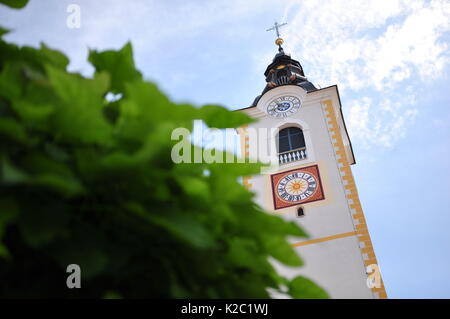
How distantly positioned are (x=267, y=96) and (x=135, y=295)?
12579mm

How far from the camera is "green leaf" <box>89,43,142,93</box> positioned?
0.83m

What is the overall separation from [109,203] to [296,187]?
9.75 metres

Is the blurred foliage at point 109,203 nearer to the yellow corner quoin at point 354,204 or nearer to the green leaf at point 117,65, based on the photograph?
the green leaf at point 117,65

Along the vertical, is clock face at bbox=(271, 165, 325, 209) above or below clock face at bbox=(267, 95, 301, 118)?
below

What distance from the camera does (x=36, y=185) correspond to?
567mm

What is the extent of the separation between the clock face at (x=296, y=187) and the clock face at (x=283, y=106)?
2517 mm

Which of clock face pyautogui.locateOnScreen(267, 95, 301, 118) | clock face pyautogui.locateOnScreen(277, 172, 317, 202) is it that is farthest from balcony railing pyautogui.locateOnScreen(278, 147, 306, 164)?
clock face pyautogui.locateOnScreen(267, 95, 301, 118)

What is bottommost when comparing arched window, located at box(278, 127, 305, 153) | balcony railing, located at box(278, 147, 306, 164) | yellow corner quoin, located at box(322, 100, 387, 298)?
yellow corner quoin, located at box(322, 100, 387, 298)

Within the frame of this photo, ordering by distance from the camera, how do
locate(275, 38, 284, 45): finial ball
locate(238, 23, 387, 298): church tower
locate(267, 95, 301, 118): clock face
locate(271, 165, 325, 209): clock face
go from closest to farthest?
1. locate(238, 23, 387, 298): church tower
2. locate(271, 165, 325, 209): clock face
3. locate(267, 95, 301, 118): clock face
4. locate(275, 38, 284, 45): finial ball

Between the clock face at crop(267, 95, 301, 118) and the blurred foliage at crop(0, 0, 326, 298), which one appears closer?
the blurred foliage at crop(0, 0, 326, 298)

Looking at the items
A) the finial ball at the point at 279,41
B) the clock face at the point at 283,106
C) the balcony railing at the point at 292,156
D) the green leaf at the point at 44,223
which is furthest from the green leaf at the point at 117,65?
the finial ball at the point at 279,41

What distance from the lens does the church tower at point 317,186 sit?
27.7ft

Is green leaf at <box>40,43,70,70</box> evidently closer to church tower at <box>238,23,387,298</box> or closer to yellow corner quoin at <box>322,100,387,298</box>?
church tower at <box>238,23,387,298</box>
